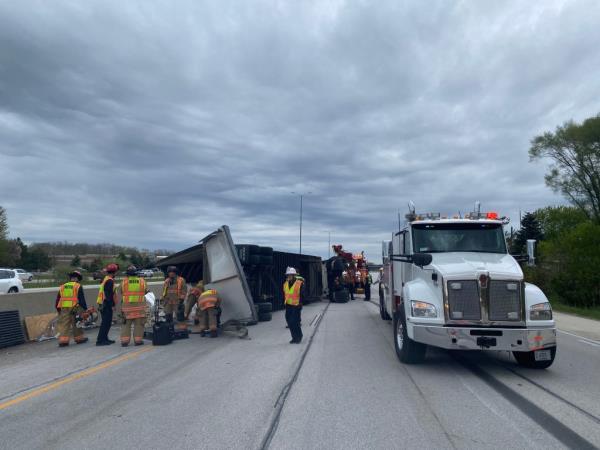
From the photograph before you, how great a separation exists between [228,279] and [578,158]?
35664 millimetres

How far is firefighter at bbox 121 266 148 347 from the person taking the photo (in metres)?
11.1

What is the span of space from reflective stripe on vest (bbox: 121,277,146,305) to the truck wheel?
782 cm

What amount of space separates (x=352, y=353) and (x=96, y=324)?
8.58 metres

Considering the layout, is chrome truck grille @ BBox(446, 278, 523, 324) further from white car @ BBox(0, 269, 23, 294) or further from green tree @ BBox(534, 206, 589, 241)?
green tree @ BBox(534, 206, 589, 241)

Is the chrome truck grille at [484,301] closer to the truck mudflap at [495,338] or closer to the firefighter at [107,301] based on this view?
the truck mudflap at [495,338]

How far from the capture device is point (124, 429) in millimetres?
5074

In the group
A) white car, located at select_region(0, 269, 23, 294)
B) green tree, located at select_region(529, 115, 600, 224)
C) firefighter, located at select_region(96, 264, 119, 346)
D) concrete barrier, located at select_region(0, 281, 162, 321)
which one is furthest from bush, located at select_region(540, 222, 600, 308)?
white car, located at select_region(0, 269, 23, 294)

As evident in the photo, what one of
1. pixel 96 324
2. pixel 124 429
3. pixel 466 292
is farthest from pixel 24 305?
pixel 466 292

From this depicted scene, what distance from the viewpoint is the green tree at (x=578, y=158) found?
38.1 m

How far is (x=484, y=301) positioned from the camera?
756 cm

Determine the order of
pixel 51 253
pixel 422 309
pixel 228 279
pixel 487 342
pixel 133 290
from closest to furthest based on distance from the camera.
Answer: pixel 487 342 < pixel 422 309 < pixel 133 290 < pixel 228 279 < pixel 51 253

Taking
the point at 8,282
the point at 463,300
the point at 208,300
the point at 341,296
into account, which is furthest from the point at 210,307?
the point at 8,282

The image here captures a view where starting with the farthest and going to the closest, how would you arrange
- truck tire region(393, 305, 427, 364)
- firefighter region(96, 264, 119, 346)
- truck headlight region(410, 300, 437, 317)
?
firefighter region(96, 264, 119, 346)
truck tire region(393, 305, 427, 364)
truck headlight region(410, 300, 437, 317)

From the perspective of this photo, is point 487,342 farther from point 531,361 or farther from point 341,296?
point 341,296
